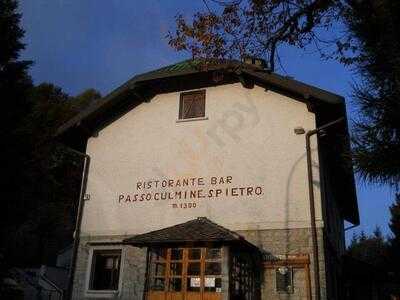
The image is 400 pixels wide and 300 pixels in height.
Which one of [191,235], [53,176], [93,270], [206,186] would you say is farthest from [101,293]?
[53,176]

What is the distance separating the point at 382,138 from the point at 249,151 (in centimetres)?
552

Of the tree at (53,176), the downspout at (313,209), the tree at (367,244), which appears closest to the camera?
the downspout at (313,209)

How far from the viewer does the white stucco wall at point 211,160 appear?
13.7 m

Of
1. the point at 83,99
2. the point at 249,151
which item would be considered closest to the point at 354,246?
the point at 83,99

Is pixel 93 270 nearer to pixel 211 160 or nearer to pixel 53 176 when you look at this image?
pixel 211 160

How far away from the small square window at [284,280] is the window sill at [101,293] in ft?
15.8

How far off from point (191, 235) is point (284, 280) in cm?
271

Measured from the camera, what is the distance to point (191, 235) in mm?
12766

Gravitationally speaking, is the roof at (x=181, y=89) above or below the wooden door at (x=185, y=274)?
above

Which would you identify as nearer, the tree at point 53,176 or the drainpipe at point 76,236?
the drainpipe at point 76,236

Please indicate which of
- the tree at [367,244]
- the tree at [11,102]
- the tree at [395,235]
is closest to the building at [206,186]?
the tree at [11,102]

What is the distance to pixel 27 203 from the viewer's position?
14477 millimetres

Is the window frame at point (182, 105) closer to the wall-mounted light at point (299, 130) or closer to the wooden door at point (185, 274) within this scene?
the wall-mounted light at point (299, 130)

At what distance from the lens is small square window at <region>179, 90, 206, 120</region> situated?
51.4 feet
